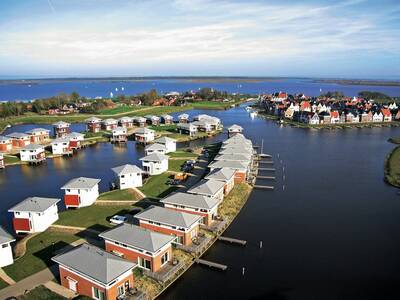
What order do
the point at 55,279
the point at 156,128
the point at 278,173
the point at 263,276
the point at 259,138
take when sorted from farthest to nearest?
the point at 156,128
the point at 259,138
the point at 278,173
the point at 263,276
the point at 55,279

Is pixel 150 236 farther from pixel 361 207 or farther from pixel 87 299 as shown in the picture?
pixel 361 207

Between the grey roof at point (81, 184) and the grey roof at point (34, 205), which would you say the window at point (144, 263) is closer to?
the grey roof at point (34, 205)

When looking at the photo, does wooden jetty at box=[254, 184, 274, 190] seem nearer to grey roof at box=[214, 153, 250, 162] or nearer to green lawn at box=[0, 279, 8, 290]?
grey roof at box=[214, 153, 250, 162]

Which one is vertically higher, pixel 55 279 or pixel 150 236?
pixel 150 236

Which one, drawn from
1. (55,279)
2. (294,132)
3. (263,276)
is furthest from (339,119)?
(55,279)

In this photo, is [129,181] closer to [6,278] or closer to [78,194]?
[78,194]

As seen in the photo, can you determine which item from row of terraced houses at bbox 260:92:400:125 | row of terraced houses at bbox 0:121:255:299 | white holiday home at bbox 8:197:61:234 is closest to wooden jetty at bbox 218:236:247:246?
row of terraced houses at bbox 0:121:255:299
